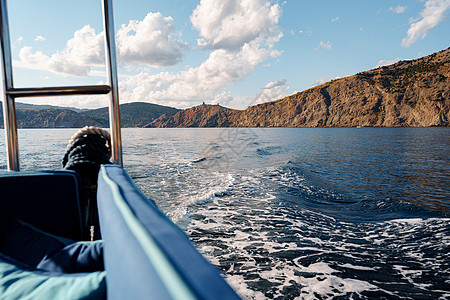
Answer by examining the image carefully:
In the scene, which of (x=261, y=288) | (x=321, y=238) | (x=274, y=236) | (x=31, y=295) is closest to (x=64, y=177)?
(x=31, y=295)

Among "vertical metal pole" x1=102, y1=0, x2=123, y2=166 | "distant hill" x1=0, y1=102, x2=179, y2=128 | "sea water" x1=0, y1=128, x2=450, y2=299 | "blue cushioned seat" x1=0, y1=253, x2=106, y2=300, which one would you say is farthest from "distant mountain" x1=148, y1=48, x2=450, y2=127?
"blue cushioned seat" x1=0, y1=253, x2=106, y2=300

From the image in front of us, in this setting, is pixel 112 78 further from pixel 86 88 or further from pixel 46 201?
pixel 46 201

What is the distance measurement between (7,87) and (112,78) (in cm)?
84

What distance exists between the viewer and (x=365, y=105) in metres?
83.9

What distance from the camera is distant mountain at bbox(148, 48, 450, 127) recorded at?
2810 inches

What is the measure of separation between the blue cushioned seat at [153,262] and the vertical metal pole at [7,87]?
223 cm

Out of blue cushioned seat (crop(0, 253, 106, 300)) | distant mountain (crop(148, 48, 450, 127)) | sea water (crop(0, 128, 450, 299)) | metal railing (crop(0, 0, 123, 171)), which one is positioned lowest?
sea water (crop(0, 128, 450, 299))

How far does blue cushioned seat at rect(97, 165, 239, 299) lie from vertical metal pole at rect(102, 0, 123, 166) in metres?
1.69

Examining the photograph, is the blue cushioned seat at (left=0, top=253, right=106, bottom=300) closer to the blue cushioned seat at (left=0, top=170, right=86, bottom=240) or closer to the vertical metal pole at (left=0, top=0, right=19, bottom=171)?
the blue cushioned seat at (left=0, top=170, right=86, bottom=240)

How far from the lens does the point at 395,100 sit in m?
76.0

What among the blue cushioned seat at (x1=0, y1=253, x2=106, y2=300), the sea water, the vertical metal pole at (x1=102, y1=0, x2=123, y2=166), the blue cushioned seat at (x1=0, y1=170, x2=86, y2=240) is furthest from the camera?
the sea water

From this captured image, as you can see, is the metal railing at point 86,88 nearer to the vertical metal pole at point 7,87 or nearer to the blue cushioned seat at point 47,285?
the vertical metal pole at point 7,87

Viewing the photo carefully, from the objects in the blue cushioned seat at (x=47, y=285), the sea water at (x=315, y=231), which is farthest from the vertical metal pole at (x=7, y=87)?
the sea water at (x=315, y=231)

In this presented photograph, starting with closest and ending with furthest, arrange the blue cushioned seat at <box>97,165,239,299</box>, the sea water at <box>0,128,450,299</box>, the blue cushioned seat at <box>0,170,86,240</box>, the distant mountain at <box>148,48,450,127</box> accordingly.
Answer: the blue cushioned seat at <box>97,165,239,299</box> < the blue cushioned seat at <box>0,170,86,240</box> < the sea water at <box>0,128,450,299</box> < the distant mountain at <box>148,48,450,127</box>
